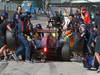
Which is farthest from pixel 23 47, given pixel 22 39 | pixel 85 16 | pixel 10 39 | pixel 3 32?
pixel 85 16

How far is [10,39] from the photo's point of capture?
15320 mm

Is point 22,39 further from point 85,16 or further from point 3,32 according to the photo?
point 85,16

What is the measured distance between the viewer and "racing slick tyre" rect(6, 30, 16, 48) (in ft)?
50.1

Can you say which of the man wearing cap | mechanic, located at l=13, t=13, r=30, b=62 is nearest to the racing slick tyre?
mechanic, located at l=13, t=13, r=30, b=62

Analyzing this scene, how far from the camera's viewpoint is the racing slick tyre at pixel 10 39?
1527 cm

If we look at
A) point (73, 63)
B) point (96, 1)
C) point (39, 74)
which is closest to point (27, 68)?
point (39, 74)

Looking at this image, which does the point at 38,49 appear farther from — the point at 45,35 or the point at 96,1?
the point at 96,1

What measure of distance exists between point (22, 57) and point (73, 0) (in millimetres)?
7022

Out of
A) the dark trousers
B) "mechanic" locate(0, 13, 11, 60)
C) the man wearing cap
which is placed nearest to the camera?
the dark trousers

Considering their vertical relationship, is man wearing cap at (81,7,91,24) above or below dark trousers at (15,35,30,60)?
above

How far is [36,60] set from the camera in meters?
15.3

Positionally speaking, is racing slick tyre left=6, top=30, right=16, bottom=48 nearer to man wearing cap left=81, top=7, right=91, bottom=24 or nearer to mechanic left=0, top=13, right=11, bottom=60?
mechanic left=0, top=13, right=11, bottom=60

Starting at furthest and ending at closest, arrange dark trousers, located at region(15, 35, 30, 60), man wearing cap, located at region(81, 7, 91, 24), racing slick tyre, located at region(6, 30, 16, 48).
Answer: man wearing cap, located at region(81, 7, 91, 24) < racing slick tyre, located at region(6, 30, 16, 48) < dark trousers, located at region(15, 35, 30, 60)

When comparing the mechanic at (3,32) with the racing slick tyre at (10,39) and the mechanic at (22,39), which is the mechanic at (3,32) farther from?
the mechanic at (22,39)
